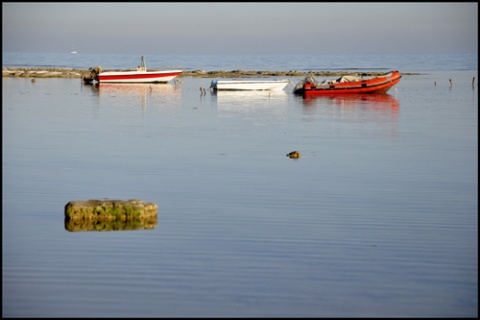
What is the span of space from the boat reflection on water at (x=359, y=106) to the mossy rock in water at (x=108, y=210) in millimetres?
22669

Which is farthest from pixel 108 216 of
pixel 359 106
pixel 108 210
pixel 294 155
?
pixel 359 106

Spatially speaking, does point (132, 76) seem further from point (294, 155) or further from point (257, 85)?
point (294, 155)

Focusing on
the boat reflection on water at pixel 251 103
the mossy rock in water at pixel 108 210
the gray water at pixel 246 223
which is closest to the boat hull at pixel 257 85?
the boat reflection on water at pixel 251 103

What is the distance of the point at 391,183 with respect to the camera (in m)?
17.4

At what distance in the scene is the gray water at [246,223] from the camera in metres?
9.48

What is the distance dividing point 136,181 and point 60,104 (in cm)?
2552

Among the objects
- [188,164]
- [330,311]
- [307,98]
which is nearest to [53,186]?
[188,164]

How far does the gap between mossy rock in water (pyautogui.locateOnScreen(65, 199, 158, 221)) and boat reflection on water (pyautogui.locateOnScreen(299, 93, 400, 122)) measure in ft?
74.4

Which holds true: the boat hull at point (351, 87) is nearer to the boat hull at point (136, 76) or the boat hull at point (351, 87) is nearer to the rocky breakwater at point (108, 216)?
the boat hull at point (136, 76)

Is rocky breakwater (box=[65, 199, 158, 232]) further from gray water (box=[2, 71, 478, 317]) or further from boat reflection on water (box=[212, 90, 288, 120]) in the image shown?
boat reflection on water (box=[212, 90, 288, 120])

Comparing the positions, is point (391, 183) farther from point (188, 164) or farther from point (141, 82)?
point (141, 82)

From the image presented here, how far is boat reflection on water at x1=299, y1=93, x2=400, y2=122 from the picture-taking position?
36.6 m

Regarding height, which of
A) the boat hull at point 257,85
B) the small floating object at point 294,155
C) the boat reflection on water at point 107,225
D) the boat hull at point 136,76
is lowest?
the boat reflection on water at point 107,225

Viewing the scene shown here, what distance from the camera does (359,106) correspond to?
142 ft
